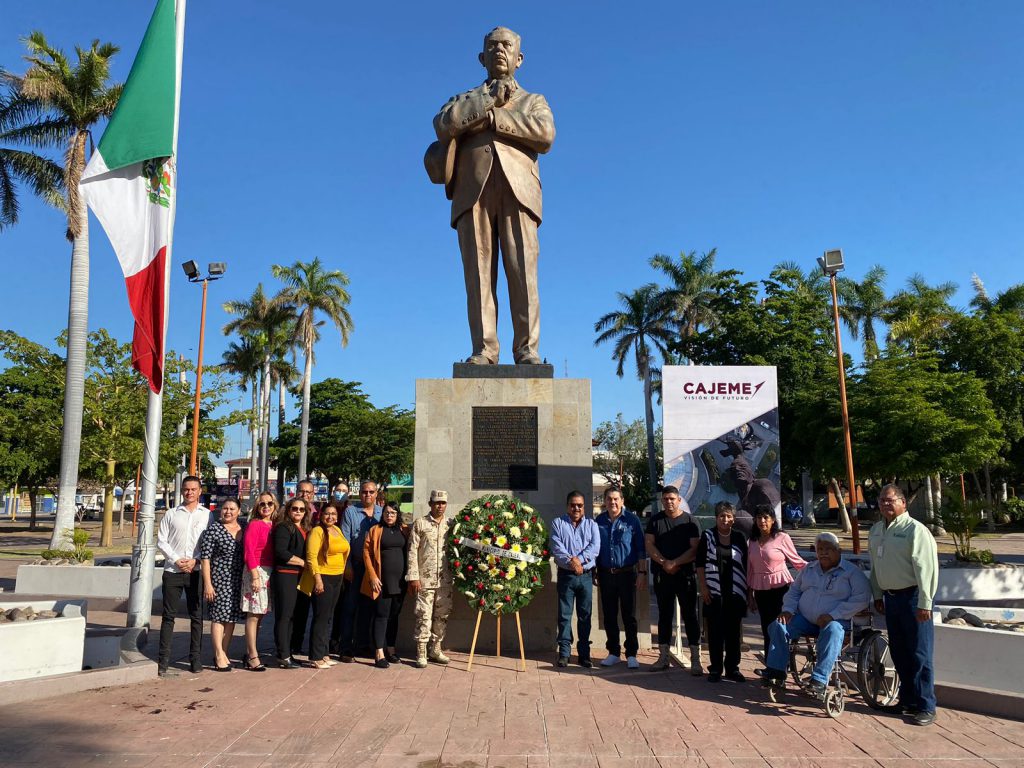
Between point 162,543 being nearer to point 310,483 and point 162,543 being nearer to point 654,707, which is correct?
point 310,483

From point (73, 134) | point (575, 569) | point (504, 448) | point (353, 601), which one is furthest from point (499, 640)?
point (73, 134)

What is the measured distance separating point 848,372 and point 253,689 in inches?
984

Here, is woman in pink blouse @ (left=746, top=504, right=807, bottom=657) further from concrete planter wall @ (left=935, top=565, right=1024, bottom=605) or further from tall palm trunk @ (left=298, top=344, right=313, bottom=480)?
tall palm trunk @ (left=298, top=344, right=313, bottom=480)

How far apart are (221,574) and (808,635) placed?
469 cm

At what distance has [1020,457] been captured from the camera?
34906mm

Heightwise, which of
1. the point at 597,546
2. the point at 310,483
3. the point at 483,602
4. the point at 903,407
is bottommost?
the point at 483,602

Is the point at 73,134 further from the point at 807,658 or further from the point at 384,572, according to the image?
the point at 807,658

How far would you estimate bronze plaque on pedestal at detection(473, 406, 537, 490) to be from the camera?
768cm

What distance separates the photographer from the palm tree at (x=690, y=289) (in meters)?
39.3

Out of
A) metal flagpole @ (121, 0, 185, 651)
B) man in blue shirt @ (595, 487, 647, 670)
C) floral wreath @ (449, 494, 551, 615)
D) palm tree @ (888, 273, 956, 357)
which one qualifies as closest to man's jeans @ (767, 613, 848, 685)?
man in blue shirt @ (595, 487, 647, 670)

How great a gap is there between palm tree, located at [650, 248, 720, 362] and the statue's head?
105ft

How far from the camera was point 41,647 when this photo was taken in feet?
18.7

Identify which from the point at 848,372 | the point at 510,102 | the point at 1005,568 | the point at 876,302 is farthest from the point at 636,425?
the point at 510,102

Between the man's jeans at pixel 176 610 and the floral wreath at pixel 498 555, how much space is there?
2.15 m
